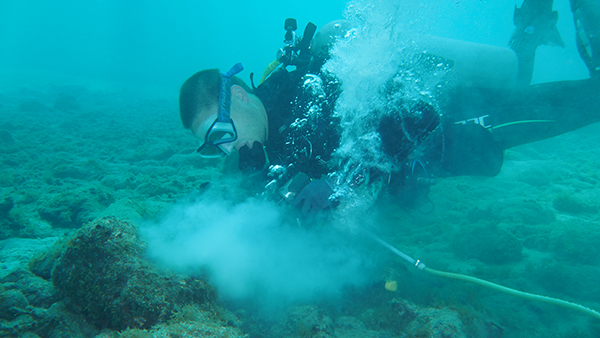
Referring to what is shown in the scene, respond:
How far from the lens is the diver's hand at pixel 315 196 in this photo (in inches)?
104

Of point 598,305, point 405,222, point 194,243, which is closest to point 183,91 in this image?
point 194,243

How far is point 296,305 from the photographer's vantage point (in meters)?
2.37

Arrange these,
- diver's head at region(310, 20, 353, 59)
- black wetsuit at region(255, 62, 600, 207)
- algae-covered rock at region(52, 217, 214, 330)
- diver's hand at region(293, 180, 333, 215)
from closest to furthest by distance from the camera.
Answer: algae-covered rock at region(52, 217, 214, 330)
diver's hand at region(293, 180, 333, 215)
black wetsuit at region(255, 62, 600, 207)
diver's head at region(310, 20, 353, 59)

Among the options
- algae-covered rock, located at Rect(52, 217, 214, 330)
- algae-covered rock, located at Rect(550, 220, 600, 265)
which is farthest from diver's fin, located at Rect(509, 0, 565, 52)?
algae-covered rock, located at Rect(52, 217, 214, 330)

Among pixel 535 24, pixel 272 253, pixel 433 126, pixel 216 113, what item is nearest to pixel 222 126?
pixel 216 113

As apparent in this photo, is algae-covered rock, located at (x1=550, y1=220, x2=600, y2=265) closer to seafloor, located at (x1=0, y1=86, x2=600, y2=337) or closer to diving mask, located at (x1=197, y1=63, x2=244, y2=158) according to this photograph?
seafloor, located at (x1=0, y1=86, x2=600, y2=337)

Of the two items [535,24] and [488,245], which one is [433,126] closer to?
[488,245]

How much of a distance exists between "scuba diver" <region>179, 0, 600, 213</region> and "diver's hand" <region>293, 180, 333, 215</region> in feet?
0.03

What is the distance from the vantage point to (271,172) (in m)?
3.25

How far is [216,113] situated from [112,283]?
187cm

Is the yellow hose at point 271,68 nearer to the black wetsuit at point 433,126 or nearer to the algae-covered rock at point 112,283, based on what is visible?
the black wetsuit at point 433,126

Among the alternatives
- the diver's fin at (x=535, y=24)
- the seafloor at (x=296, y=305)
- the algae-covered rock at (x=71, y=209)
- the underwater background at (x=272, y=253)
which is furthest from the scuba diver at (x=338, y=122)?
the algae-covered rock at (x=71, y=209)

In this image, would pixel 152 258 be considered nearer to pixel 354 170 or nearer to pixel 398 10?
pixel 354 170

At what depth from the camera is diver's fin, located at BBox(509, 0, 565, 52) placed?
4.84m
